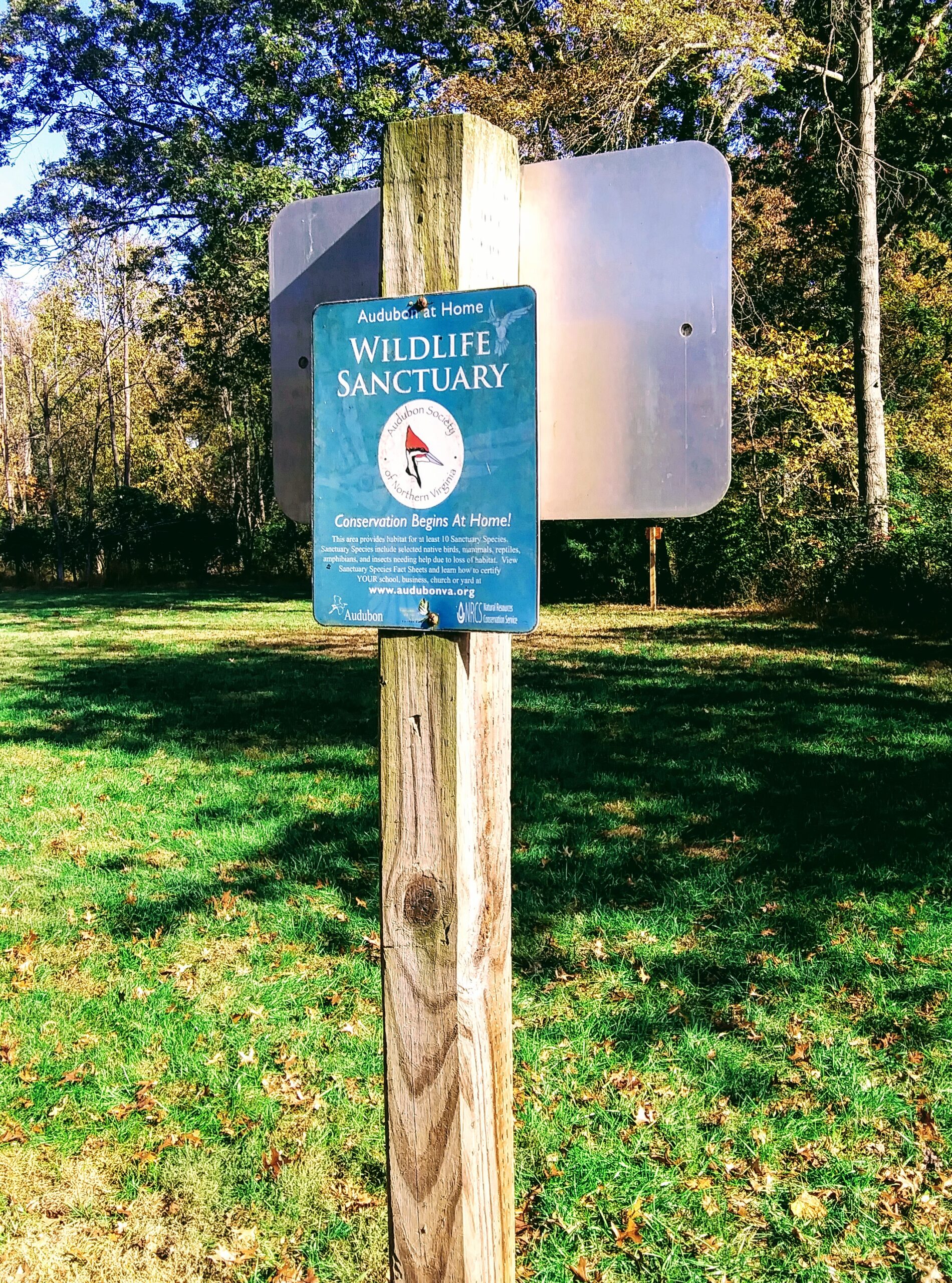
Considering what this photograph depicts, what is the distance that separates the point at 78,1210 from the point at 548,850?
281 cm

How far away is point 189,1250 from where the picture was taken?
2703 millimetres

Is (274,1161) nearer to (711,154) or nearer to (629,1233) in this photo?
(629,1233)

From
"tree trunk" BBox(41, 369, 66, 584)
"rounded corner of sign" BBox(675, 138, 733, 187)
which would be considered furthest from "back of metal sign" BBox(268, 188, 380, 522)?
"tree trunk" BBox(41, 369, 66, 584)

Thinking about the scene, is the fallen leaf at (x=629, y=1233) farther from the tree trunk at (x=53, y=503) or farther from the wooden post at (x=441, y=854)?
the tree trunk at (x=53, y=503)

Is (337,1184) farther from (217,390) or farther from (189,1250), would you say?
(217,390)

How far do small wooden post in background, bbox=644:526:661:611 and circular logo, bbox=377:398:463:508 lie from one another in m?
15.8

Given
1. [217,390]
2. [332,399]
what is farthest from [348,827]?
[217,390]

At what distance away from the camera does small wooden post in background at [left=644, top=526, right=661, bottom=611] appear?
17.6m

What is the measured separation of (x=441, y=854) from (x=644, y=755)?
5.35 meters

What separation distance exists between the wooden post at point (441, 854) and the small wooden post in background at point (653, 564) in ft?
51.7

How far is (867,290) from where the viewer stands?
55.0 ft

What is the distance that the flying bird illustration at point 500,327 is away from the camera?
1688 mm

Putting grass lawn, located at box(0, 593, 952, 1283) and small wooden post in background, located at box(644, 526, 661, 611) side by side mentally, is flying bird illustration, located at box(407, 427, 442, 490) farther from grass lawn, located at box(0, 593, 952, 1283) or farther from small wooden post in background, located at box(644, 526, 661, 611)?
small wooden post in background, located at box(644, 526, 661, 611)

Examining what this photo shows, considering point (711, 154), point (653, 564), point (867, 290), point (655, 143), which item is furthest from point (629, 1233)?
point (867, 290)
